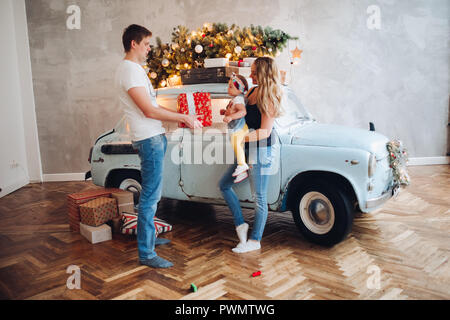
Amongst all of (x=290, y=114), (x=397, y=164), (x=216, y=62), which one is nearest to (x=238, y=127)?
(x=290, y=114)

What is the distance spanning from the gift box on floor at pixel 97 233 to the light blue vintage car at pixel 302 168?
2.42ft

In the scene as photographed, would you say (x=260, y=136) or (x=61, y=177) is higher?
(x=260, y=136)

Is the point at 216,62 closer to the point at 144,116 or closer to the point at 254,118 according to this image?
the point at 254,118

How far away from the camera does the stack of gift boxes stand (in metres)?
3.65

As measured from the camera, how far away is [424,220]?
3959mm

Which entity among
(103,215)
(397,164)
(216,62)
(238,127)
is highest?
(216,62)

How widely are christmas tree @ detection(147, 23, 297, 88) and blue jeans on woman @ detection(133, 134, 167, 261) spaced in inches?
96.7

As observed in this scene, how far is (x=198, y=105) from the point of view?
12.0 ft

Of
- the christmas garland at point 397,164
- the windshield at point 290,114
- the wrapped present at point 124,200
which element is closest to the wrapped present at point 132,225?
the wrapped present at point 124,200

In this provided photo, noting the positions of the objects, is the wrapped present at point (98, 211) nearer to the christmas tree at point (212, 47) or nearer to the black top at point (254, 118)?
the black top at point (254, 118)

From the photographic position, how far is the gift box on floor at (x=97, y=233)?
3557 mm

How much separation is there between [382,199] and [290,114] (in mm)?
1270

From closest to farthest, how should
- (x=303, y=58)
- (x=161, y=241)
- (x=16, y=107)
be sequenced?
(x=161, y=241)
(x=16, y=107)
(x=303, y=58)

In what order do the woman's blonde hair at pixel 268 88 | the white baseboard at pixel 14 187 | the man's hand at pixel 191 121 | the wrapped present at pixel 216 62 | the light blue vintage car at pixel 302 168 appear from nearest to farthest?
the man's hand at pixel 191 121, the woman's blonde hair at pixel 268 88, the light blue vintage car at pixel 302 168, the wrapped present at pixel 216 62, the white baseboard at pixel 14 187
